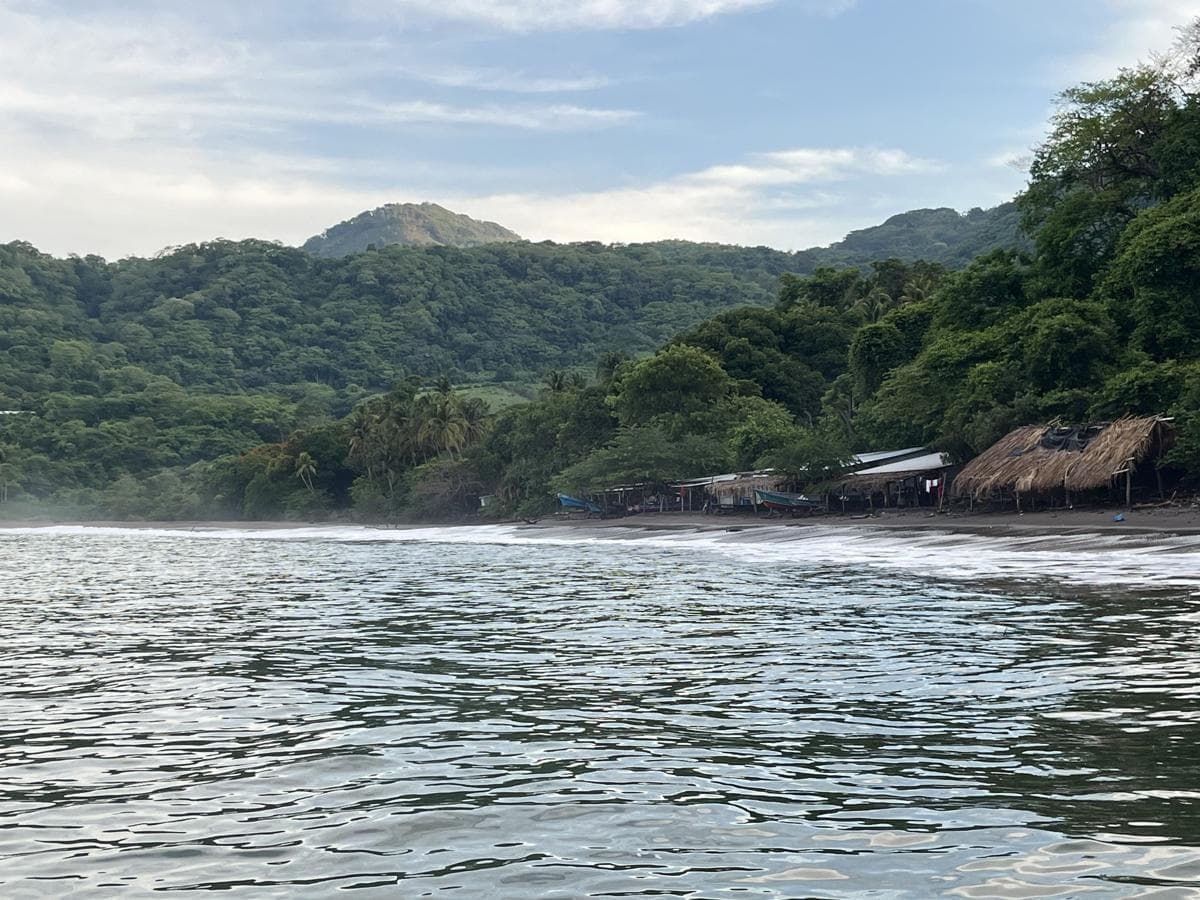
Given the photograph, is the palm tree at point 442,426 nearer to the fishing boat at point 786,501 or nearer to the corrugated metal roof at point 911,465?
the fishing boat at point 786,501

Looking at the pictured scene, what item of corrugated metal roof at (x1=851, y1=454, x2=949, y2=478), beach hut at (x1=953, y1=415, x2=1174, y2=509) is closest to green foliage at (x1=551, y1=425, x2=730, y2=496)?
corrugated metal roof at (x1=851, y1=454, x2=949, y2=478)

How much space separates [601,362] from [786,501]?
3740 cm

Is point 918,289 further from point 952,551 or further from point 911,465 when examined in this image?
point 952,551

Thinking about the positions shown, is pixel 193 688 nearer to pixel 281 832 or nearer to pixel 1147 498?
pixel 281 832

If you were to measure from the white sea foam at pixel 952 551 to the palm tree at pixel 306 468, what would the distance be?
54037 millimetres

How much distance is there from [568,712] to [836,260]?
7723 inches

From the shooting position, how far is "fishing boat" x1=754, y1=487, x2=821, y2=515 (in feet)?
172

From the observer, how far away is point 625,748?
872 centimetres

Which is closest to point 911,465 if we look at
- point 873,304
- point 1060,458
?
point 1060,458

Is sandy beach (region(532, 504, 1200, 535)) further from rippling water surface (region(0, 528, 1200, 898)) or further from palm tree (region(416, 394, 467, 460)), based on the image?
palm tree (region(416, 394, 467, 460))

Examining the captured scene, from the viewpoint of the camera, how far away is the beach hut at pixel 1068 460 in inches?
1395

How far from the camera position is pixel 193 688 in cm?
1238

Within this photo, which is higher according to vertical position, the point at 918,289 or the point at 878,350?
the point at 918,289

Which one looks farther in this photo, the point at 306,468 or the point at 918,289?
the point at 306,468
